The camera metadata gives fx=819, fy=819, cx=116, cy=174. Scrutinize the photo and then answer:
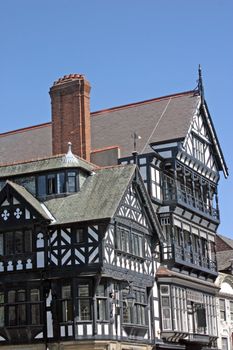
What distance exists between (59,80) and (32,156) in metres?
4.46

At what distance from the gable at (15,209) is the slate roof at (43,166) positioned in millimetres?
1844

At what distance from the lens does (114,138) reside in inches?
1668

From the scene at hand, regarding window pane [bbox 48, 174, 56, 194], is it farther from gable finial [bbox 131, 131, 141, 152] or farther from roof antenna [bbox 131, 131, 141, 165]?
gable finial [bbox 131, 131, 141, 152]

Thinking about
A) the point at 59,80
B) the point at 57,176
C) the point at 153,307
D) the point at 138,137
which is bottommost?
the point at 153,307

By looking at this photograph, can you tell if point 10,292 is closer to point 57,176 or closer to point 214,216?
point 57,176

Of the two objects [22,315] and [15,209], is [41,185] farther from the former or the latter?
[22,315]

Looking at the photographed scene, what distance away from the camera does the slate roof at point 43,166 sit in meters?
36.8

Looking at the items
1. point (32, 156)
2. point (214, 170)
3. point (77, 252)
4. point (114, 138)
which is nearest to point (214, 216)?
point (214, 170)

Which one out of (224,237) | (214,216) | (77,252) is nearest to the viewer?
(77,252)

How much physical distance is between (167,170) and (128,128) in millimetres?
3311

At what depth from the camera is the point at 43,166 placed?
3719 cm

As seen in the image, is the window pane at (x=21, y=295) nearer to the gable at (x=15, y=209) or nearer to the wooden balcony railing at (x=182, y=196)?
the gable at (x=15, y=209)

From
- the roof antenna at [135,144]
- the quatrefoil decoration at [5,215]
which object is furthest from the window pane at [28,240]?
the roof antenna at [135,144]

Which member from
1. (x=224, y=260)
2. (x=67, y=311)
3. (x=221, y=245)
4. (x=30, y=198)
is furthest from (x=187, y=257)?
(x=221, y=245)
